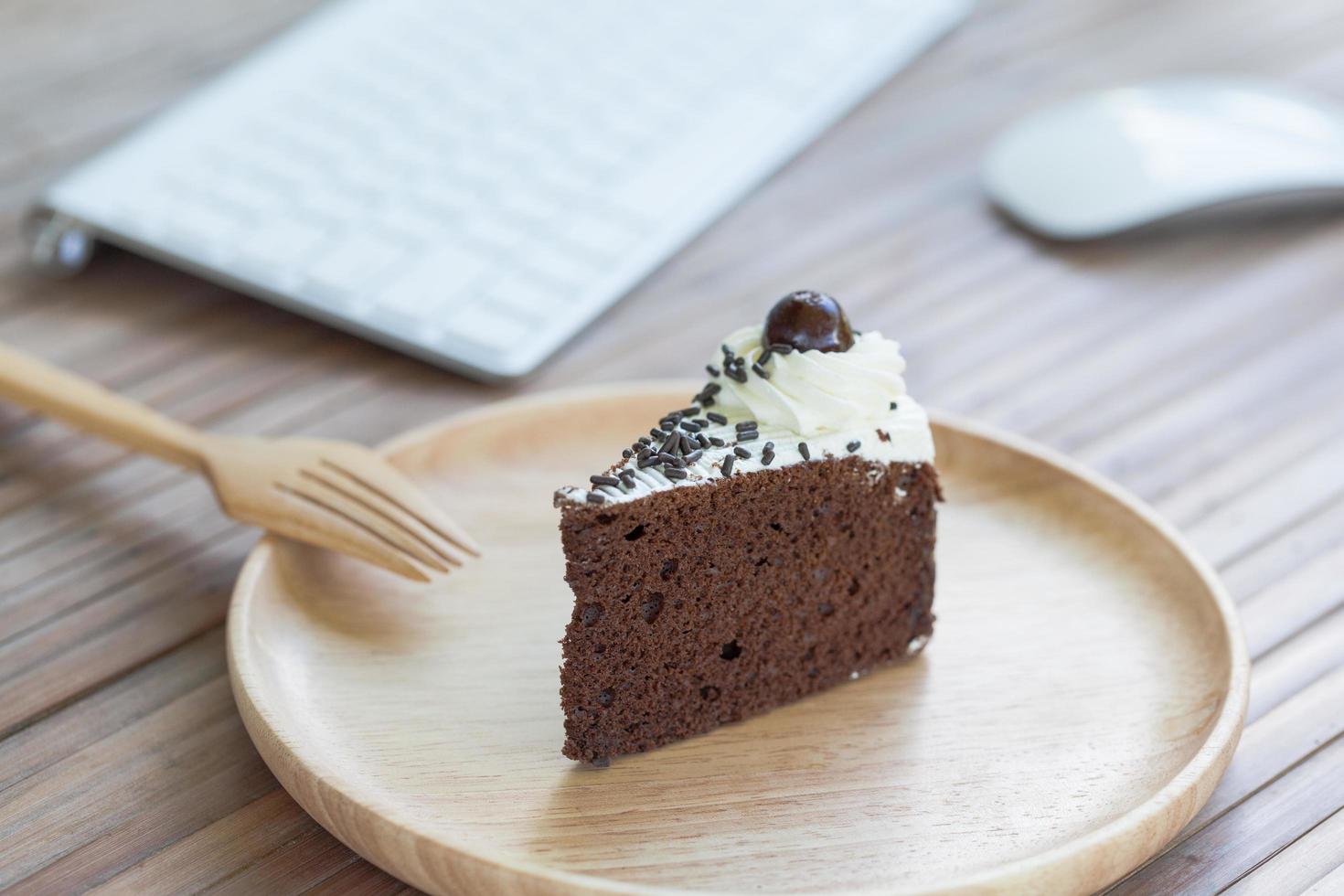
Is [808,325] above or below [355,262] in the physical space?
above

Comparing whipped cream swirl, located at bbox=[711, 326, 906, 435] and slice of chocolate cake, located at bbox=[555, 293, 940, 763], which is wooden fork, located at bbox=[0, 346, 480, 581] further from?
whipped cream swirl, located at bbox=[711, 326, 906, 435]

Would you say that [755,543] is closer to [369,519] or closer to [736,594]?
[736,594]

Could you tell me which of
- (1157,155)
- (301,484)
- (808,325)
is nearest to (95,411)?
(301,484)

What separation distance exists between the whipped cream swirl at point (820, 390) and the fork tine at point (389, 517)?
0.35 metres

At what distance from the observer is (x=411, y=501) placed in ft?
5.06

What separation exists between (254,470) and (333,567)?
145mm

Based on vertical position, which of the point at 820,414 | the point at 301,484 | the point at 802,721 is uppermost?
the point at 820,414

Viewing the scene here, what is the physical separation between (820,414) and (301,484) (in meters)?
0.58

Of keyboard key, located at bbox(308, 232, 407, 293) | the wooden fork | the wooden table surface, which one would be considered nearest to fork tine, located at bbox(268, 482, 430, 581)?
the wooden fork

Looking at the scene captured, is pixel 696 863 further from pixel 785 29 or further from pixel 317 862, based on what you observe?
pixel 785 29

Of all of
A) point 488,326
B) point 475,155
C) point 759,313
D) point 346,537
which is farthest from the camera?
point 475,155

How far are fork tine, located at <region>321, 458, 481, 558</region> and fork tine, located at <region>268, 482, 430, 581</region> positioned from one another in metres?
0.05

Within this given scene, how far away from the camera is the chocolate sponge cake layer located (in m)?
1.32

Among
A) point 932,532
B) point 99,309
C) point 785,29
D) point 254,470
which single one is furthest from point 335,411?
point 785,29
